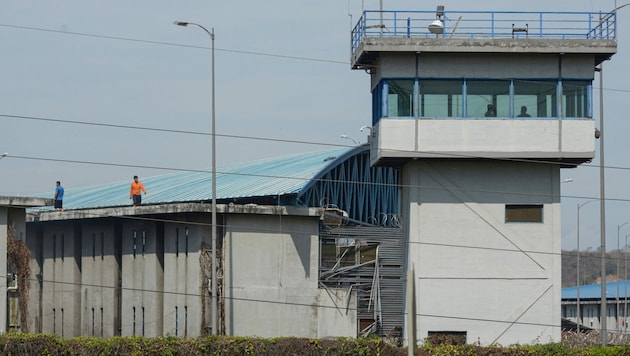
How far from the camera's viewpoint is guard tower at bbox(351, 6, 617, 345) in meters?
47.7

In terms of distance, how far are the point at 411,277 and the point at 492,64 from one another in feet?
107

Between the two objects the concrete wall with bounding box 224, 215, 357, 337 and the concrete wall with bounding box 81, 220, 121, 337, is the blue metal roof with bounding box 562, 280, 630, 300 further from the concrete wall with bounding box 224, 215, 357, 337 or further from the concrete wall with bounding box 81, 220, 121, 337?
the concrete wall with bounding box 224, 215, 357, 337

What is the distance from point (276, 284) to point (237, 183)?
41.4 ft

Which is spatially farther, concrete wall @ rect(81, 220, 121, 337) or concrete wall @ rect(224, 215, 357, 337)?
concrete wall @ rect(81, 220, 121, 337)

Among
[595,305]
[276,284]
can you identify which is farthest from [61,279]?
[595,305]

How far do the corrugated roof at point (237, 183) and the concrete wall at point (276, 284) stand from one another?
3.15 metres

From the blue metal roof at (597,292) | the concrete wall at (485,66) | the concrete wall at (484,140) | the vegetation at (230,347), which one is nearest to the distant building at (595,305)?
the blue metal roof at (597,292)

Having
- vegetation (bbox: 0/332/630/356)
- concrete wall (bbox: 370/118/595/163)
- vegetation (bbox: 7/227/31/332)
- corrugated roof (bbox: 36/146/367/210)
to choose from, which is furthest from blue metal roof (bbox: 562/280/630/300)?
vegetation (bbox: 7/227/31/332)

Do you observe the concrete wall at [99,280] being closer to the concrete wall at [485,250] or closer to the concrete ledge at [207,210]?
the concrete ledge at [207,210]

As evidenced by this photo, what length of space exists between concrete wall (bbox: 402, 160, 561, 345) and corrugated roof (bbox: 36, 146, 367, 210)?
1016 centimetres

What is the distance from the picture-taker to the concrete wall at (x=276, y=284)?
176 feet

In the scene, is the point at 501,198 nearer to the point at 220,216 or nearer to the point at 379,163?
the point at 379,163

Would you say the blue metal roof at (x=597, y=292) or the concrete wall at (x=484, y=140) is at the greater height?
the concrete wall at (x=484, y=140)

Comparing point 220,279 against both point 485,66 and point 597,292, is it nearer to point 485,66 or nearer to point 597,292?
point 485,66
